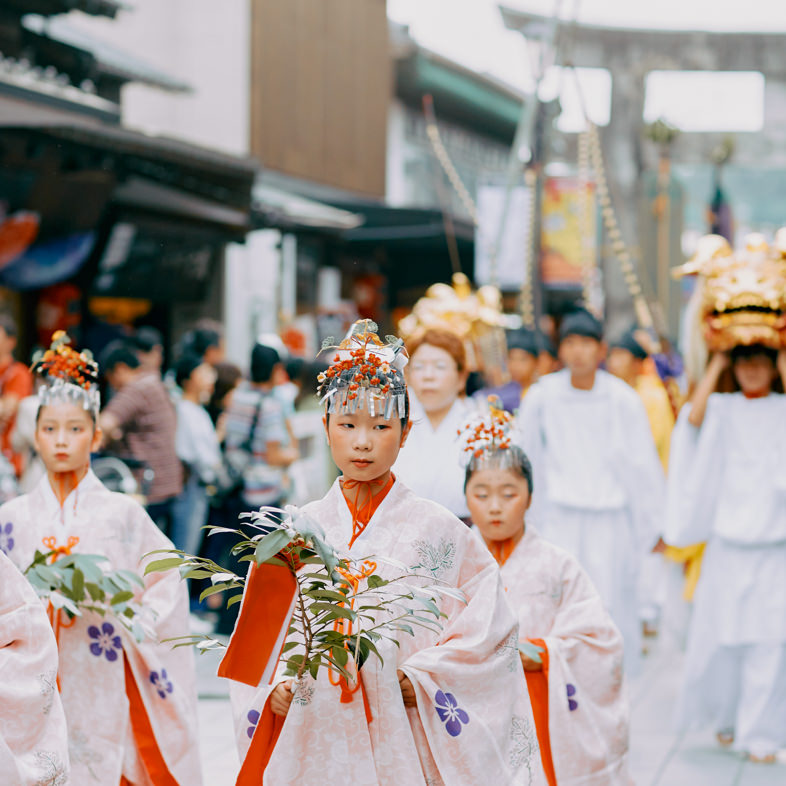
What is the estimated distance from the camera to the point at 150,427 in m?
8.51

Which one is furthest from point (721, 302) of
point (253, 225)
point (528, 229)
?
point (253, 225)

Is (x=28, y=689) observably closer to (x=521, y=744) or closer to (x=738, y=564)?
(x=521, y=744)

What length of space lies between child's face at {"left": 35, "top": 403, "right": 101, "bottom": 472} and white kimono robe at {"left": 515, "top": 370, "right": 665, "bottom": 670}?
2.76m

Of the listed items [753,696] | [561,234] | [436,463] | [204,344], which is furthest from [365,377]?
[561,234]

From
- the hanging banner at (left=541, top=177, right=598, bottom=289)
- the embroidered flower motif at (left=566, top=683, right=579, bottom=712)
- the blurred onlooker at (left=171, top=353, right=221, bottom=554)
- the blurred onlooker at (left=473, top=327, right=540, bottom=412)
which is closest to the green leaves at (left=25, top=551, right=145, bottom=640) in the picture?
the embroidered flower motif at (left=566, top=683, right=579, bottom=712)

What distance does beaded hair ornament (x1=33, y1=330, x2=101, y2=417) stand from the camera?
15.9ft

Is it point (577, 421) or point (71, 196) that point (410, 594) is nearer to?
point (577, 421)

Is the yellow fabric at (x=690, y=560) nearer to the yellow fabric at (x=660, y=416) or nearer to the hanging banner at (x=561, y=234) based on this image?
the yellow fabric at (x=660, y=416)

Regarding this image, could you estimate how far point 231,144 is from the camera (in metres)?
19.0

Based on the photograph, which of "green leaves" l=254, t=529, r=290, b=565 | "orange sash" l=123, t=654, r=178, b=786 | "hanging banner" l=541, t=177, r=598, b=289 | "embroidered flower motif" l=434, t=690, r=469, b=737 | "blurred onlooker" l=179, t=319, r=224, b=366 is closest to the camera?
"green leaves" l=254, t=529, r=290, b=565

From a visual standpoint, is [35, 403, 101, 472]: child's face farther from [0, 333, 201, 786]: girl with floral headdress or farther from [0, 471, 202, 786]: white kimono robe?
[0, 471, 202, 786]: white kimono robe

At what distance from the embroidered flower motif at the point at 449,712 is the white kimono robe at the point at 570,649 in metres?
1.23

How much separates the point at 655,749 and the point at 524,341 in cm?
351

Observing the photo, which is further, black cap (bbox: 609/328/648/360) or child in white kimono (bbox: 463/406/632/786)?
black cap (bbox: 609/328/648/360)
